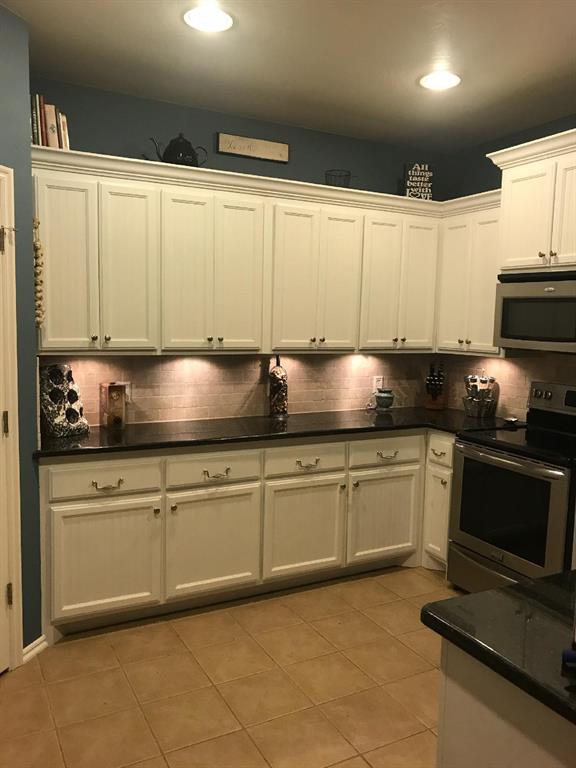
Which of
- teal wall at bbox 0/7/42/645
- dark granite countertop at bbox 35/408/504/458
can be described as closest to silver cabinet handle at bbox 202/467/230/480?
dark granite countertop at bbox 35/408/504/458

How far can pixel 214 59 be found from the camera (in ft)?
9.52

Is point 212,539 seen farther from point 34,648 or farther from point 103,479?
point 34,648

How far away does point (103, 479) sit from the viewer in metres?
2.89

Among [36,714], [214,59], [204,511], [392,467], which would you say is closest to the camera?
[36,714]

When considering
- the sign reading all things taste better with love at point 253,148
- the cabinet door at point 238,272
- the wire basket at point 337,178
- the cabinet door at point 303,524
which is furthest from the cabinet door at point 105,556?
the wire basket at point 337,178

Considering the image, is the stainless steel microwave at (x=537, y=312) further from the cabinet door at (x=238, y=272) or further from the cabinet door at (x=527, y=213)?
the cabinet door at (x=238, y=272)

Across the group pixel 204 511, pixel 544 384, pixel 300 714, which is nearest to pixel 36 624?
pixel 204 511

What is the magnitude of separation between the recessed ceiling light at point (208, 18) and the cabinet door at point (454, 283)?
1970mm

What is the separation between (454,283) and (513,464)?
136cm

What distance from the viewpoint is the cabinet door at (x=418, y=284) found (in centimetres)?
395

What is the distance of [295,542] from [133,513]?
3.11 feet

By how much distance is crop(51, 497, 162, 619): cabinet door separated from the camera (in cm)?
283

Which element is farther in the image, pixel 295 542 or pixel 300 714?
pixel 295 542

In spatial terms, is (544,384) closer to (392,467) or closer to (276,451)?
(392,467)
